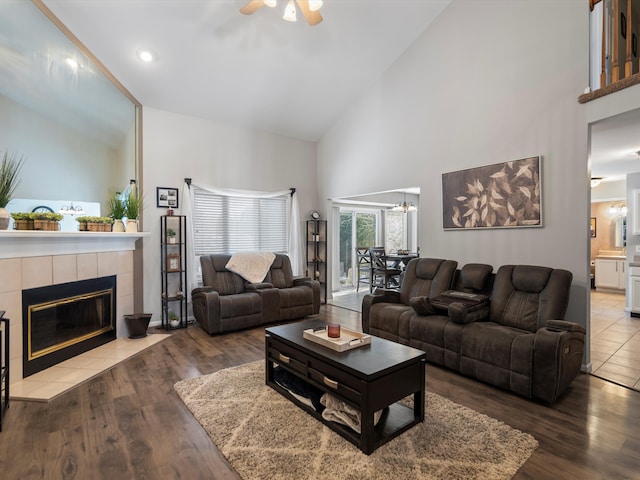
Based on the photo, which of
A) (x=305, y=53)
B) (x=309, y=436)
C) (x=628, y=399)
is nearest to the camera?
(x=309, y=436)

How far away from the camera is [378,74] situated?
5145 mm

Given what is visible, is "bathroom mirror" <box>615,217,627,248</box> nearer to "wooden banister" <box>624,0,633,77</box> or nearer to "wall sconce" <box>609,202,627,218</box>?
"wall sconce" <box>609,202,627,218</box>

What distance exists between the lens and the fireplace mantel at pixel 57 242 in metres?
→ 2.80

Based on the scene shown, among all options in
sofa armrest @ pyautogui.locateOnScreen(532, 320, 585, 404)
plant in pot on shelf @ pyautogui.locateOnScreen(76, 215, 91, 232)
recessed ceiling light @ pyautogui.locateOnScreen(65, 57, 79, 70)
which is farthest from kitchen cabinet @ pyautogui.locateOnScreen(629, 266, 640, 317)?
recessed ceiling light @ pyautogui.locateOnScreen(65, 57, 79, 70)

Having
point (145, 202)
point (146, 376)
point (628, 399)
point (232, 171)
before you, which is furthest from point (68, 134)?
point (628, 399)

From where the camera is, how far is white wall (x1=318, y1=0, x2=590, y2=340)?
316 centimetres

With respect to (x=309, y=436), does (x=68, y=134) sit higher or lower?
higher

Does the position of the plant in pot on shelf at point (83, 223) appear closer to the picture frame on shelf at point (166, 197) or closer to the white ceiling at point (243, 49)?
the picture frame on shelf at point (166, 197)

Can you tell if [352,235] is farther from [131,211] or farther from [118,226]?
[118,226]

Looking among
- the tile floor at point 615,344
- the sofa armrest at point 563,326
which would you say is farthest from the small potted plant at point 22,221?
the tile floor at point 615,344

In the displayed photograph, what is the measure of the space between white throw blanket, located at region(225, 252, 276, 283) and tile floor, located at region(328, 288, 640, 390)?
172cm

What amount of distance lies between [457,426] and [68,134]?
Answer: 4.55 metres

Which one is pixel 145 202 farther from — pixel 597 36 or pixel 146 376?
pixel 597 36

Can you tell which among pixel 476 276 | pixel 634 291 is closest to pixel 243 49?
pixel 476 276
